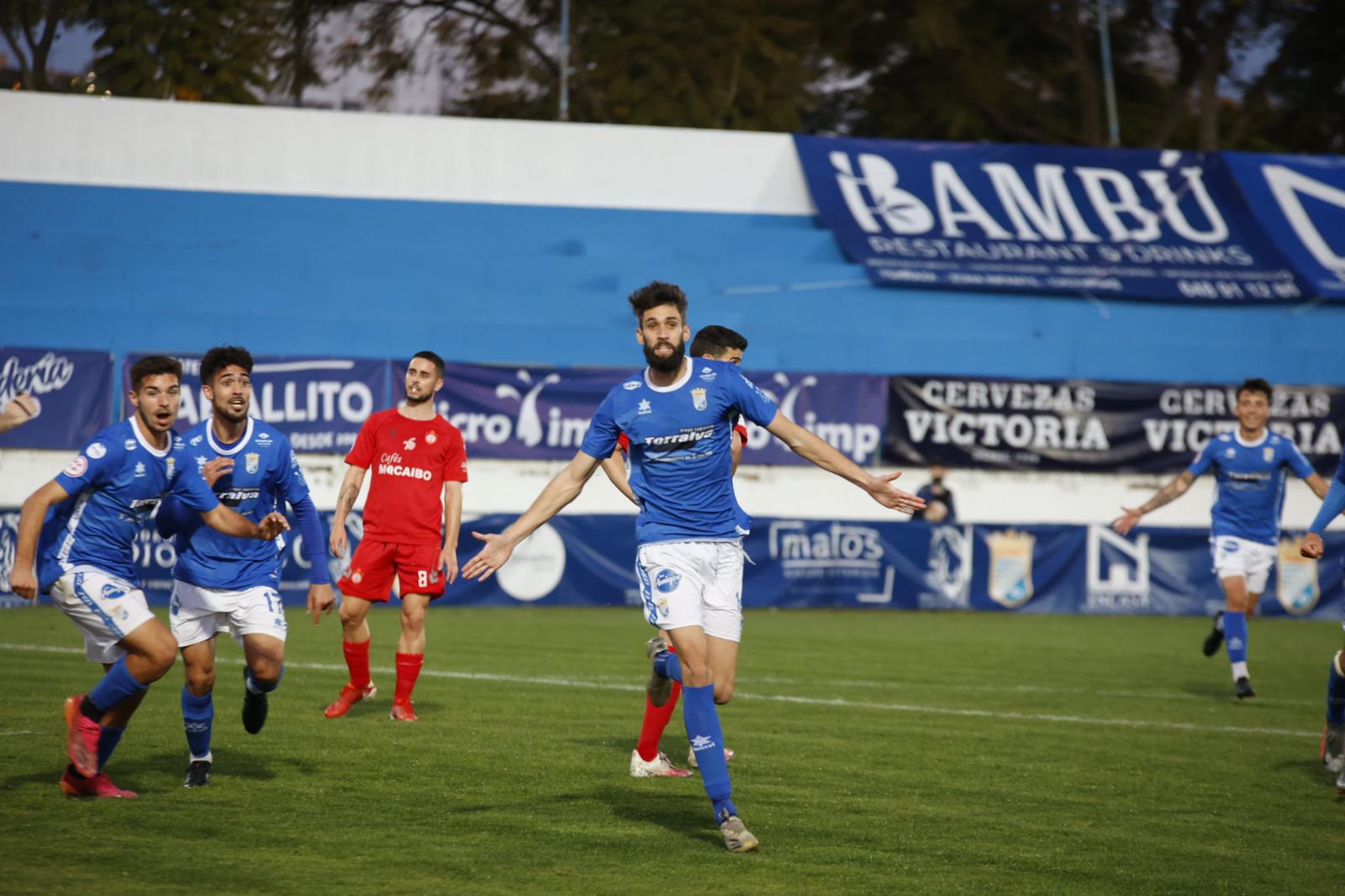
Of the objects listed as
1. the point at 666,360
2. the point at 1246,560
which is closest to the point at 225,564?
the point at 666,360

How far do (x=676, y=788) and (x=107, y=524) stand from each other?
317 centimetres

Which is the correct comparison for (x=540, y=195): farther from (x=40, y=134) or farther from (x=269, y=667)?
(x=269, y=667)

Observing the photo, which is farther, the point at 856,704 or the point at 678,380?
the point at 856,704

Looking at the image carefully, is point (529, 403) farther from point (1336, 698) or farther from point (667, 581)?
point (667, 581)

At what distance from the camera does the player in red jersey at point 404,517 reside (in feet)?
33.4

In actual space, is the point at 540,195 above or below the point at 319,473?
above

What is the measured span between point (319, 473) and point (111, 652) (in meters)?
14.8

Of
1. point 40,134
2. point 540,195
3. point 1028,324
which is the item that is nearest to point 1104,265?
point 1028,324

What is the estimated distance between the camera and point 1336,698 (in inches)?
357

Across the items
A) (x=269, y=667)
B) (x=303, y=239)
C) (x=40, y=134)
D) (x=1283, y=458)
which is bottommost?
(x=269, y=667)

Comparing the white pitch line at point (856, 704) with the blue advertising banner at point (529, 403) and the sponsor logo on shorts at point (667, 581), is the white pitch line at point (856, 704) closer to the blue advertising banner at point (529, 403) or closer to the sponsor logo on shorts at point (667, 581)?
the sponsor logo on shorts at point (667, 581)

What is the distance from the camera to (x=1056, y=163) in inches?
1056

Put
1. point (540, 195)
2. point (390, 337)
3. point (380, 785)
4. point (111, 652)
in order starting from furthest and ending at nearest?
point (540, 195), point (390, 337), point (380, 785), point (111, 652)

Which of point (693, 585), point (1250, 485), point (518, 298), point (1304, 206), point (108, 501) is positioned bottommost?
point (693, 585)
